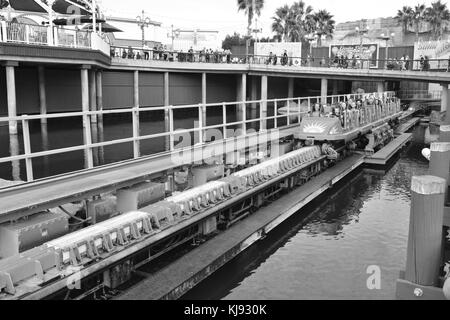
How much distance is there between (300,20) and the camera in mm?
76875

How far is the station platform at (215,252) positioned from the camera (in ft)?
20.9

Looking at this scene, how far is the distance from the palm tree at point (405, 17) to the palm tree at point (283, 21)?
26.9 meters

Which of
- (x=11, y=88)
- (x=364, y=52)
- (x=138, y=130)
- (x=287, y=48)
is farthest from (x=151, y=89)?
(x=138, y=130)

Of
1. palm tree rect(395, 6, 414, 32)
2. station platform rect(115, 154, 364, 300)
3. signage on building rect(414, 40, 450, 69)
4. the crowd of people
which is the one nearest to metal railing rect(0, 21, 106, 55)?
the crowd of people

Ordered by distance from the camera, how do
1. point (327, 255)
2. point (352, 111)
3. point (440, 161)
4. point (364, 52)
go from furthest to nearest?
1. point (364, 52)
2. point (352, 111)
3. point (327, 255)
4. point (440, 161)

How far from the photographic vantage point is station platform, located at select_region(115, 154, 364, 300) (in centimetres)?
637

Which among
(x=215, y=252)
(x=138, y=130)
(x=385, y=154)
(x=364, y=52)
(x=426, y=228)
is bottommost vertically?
(x=215, y=252)

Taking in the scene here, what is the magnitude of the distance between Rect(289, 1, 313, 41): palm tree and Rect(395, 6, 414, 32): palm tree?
2422cm

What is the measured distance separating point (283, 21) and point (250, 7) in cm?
950

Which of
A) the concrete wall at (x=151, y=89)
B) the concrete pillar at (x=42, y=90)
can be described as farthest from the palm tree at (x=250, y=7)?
the concrete pillar at (x=42, y=90)

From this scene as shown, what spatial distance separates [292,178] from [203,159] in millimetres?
3576

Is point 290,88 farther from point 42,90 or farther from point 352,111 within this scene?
point 352,111

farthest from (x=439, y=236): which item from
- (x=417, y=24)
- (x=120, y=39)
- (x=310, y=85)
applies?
(x=417, y=24)

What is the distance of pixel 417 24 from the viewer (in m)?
88.9
